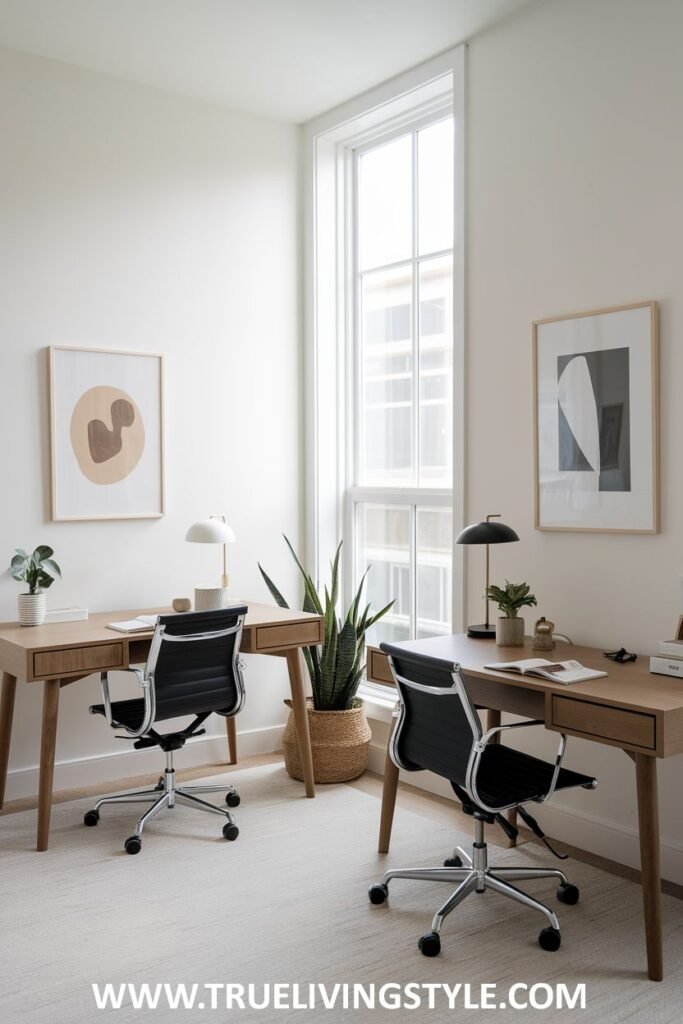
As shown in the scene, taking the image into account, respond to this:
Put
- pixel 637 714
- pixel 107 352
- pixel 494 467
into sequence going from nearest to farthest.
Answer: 1. pixel 637 714
2. pixel 494 467
3. pixel 107 352

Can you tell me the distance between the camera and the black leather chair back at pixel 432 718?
8.68 feet

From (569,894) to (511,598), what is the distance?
99 cm

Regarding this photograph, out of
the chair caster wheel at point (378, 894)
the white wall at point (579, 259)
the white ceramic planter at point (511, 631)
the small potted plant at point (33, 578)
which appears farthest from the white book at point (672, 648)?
the small potted plant at point (33, 578)

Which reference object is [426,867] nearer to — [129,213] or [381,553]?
[381,553]

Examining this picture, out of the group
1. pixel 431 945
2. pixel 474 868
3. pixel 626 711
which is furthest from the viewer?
pixel 474 868

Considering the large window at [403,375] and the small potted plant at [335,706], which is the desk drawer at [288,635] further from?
the large window at [403,375]

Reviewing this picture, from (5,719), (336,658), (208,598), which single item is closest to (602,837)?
(336,658)

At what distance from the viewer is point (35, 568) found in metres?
3.89

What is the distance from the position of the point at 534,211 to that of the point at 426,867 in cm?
243

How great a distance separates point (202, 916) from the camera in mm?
2920

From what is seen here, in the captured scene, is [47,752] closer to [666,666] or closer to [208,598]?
[208,598]

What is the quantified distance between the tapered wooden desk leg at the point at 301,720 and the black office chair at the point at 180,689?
36 centimetres

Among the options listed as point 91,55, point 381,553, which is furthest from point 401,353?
point 91,55

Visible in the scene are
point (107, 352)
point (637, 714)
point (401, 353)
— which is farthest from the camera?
point (401, 353)
